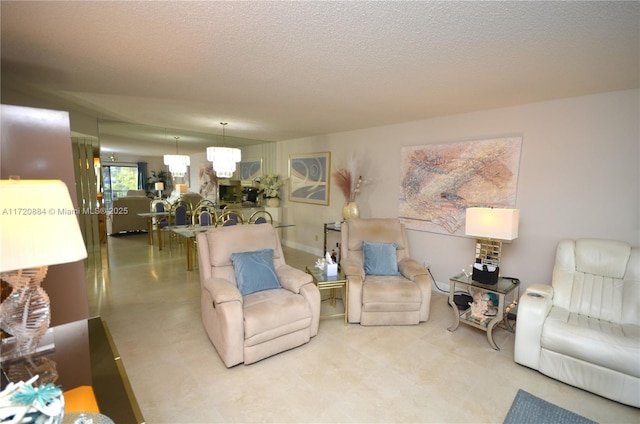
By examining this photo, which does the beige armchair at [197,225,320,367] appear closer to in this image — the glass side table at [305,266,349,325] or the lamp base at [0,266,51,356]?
the glass side table at [305,266,349,325]

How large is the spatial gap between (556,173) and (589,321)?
144 centimetres

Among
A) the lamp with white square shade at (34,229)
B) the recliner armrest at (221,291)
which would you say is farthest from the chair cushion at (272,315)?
the lamp with white square shade at (34,229)

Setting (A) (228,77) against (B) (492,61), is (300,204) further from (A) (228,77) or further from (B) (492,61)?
(B) (492,61)

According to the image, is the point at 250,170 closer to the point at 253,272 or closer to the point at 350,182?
the point at 350,182

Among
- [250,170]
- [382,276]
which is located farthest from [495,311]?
[250,170]

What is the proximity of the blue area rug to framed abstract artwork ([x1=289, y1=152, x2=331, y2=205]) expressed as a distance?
3.90m

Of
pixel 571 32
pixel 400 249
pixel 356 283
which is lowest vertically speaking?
pixel 356 283

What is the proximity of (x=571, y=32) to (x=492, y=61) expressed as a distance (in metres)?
0.45

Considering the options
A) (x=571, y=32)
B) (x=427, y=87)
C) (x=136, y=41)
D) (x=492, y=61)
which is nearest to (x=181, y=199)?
(x=136, y=41)

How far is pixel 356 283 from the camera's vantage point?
115 inches

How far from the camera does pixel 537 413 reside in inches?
72.7

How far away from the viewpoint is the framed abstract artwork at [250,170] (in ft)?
21.2

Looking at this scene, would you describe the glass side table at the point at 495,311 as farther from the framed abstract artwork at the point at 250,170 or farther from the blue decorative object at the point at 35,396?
the framed abstract artwork at the point at 250,170

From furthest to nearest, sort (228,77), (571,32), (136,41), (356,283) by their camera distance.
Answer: (356,283)
(228,77)
(136,41)
(571,32)
